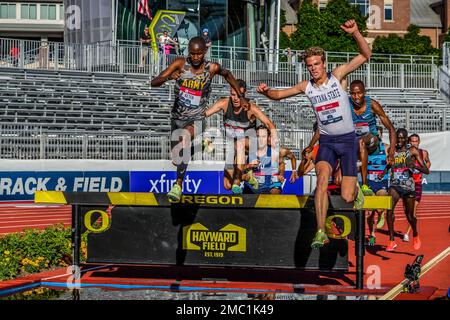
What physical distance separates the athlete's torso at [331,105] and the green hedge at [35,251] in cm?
488

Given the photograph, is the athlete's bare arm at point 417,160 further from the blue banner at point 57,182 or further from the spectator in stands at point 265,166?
the blue banner at point 57,182

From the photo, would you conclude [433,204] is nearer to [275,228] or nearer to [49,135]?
[49,135]

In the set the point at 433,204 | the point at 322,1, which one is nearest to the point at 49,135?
the point at 433,204

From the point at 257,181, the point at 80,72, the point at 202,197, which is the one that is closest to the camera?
the point at 202,197

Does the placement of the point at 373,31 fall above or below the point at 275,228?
above

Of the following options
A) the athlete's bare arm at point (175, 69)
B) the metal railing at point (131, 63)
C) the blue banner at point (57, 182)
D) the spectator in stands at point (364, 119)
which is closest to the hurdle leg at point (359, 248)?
the spectator in stands at point (364, 119)

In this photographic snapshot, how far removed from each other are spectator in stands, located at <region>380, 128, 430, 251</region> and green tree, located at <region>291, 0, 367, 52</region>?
5448cm

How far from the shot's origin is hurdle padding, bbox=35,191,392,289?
10352 mm

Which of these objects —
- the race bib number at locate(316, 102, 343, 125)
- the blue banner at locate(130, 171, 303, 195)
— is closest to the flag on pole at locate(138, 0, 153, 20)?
the blue banner at locate(130, 171, 303, 195)

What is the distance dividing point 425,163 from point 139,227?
7041 mm

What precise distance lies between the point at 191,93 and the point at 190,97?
0.18 ft

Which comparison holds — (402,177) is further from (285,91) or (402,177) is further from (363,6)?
(363,6)
